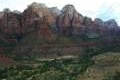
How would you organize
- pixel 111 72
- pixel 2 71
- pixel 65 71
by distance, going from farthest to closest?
pixel 2 71
pixel 65 71
pixel 111 72

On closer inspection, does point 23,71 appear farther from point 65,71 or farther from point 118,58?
point 118,58

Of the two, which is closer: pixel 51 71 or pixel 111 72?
pixel 111 72

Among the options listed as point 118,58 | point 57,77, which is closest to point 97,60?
point 118,58

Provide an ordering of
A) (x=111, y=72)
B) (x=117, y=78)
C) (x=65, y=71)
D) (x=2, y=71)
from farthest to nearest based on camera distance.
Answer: (x=2, y=71), (x=65, y=71), (x=111, y=72), (x=117, y=78)

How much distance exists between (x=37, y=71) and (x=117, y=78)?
1499 inches

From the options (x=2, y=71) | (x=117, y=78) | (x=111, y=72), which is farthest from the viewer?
(x=2, y=71)

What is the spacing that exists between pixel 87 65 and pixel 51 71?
16314mm

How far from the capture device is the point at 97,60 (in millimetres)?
195250

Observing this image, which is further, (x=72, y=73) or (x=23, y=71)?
(x=23, y=71)

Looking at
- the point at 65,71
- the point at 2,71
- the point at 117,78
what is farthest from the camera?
the point at 2,71

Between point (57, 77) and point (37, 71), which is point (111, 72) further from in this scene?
point (37, 71)

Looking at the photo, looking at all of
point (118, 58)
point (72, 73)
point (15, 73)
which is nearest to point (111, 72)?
point (72, 73)

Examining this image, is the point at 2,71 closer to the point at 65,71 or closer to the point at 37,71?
the point at 37,71

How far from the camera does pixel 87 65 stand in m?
181
